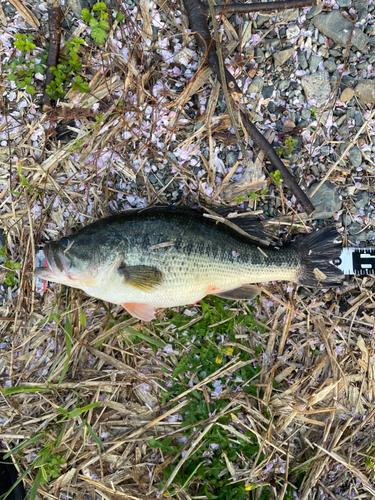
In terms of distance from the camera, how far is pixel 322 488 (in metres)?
3.60

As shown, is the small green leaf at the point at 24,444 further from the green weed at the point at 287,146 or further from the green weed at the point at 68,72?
the green weed at the point at 287,146

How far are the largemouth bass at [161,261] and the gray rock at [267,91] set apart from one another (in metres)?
1.57

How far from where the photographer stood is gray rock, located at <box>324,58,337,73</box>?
372cm

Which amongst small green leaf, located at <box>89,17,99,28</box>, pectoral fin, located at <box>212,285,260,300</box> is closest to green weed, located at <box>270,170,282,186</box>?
pectoral fin, located at <box>212,285,260,300</box>

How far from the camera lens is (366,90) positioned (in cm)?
369

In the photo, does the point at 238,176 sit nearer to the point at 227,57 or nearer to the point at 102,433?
the point at 227,57

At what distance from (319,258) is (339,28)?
257 centimetres

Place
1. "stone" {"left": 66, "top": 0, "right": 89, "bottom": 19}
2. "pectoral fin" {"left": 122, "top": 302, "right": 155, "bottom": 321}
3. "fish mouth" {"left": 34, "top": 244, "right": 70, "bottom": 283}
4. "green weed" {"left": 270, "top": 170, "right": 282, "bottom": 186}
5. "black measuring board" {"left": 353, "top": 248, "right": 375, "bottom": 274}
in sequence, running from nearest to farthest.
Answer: "fish mouth" {"left": 34, "top": 244, "right": 70, "bottom": 283} → "pectoral fin" {"left": 122, "top": 302, "right": 155, "bottom": 321} → "green weed" {"left": 270, "top": 170, "right": 282, "bottom": 186} → "stone" {"left": 66, "top": 0, "right": 89, "bottom": 19} → "black measuring board" {"left": 353, "top": 248, "right": 375, "bottom": 274}

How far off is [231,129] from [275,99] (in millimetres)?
616

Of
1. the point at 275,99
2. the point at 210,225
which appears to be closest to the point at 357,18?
the point at 275,99

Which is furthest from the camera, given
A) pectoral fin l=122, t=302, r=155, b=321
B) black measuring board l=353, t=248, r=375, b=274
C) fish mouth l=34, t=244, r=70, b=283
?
black measuring board l=353, t=248, r=375, b=274

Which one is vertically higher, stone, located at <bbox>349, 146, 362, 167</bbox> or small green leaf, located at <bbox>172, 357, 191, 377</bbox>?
stone, located at <bbox>349, 146, 362, 167</bbox>

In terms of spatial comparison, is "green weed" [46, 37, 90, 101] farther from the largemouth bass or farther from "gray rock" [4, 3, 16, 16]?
the largemouth bass

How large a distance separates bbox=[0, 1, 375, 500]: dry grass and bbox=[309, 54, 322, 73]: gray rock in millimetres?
766
